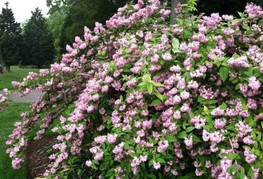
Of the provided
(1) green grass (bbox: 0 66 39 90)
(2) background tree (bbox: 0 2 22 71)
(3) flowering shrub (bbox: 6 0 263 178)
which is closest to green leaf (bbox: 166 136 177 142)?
(3) flowering shrub (bbox: 6 0 263 178)

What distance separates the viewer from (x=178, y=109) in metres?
2.87

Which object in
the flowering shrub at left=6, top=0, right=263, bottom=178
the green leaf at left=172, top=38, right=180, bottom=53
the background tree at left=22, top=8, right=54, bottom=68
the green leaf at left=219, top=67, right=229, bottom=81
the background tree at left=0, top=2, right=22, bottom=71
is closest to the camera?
the flowering shrub at left=6, top=0, right=263, bottom=178

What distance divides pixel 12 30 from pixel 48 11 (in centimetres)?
510

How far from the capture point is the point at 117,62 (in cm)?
350

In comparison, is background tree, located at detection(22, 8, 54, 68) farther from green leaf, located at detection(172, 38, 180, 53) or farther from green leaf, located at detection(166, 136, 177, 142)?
green leaf, located at detection(166, 136, 177, 142)

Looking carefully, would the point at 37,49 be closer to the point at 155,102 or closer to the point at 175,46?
the point at 175,46

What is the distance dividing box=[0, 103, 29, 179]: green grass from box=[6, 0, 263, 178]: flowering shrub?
1090mm

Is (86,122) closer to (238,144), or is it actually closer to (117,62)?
(117,62)

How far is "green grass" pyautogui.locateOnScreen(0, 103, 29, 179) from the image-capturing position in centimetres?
509

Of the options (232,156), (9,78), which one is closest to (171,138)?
(232,156)

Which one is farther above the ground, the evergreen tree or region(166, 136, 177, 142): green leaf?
region(166, 136, 177, 142): green leaf

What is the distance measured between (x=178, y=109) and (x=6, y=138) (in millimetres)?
5124

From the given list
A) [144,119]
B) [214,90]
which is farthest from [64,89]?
[214,90]

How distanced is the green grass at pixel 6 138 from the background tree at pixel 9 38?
970 inches
